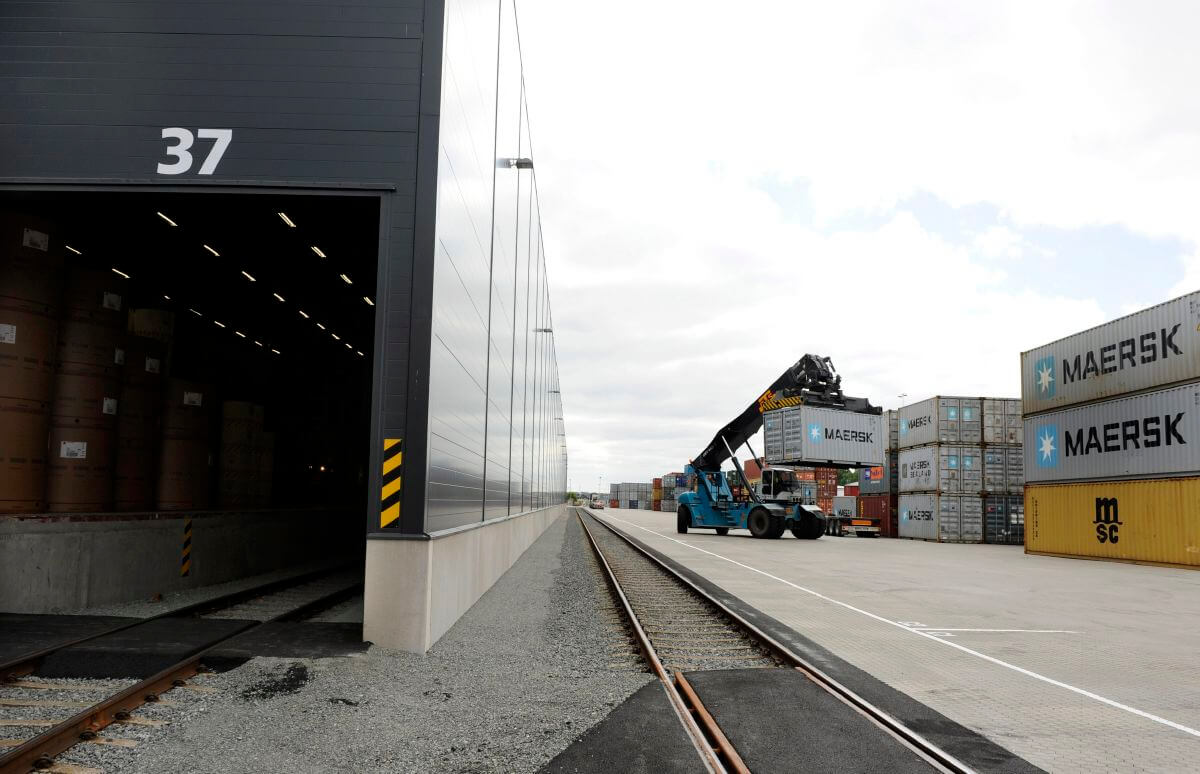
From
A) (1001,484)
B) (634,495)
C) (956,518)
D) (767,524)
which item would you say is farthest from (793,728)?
(634,495)

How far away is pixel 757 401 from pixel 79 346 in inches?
962

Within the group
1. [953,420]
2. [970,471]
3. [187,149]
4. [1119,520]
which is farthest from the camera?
[953,420]

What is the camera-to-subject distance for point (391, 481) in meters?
8.55

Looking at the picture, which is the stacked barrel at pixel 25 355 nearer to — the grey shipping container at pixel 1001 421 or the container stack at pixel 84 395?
the container stack at pixel 84 395

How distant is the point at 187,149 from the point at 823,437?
24.1 m

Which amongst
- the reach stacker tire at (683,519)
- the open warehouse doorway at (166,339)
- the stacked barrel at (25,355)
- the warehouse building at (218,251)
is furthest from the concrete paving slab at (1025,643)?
the reach stacker tire at (683,519)

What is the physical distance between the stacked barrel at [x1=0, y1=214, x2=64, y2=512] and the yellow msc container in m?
27.4

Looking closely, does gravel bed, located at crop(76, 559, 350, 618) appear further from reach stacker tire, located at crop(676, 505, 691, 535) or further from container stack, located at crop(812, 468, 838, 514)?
container stack, located at crop(812, 468, 838, 514)

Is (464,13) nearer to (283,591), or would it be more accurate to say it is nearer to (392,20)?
(392,20)

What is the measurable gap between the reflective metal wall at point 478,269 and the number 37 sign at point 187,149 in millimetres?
2621

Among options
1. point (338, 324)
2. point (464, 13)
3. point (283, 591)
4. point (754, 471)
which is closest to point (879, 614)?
point (283, 591)

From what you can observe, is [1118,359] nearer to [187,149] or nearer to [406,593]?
[406,593]

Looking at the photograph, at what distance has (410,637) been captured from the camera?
27.1 ft

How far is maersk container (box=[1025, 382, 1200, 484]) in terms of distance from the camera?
22.4m
